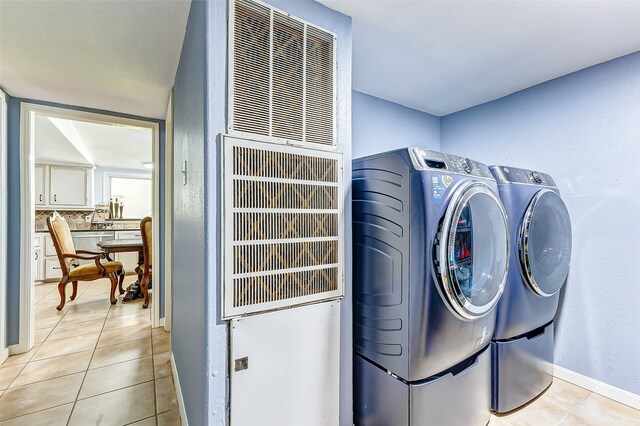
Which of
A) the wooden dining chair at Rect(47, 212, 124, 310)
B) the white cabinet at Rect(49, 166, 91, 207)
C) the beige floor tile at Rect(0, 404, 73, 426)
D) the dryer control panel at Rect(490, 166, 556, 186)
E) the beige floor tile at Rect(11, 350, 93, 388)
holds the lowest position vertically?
the beige floor tile at Rect(0, 404, 73, 426)

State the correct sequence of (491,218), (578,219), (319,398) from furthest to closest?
(578,219) → (491,218) → (319,398)

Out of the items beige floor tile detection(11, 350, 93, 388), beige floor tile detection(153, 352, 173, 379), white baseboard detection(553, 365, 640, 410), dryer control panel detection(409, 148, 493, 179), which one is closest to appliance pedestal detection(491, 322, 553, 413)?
white baseboard detection(553, 365, 640, 410)

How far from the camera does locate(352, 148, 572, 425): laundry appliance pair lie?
125 centimetres

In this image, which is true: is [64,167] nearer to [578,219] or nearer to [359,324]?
[359,324]

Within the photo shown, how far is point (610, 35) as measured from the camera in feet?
5.36

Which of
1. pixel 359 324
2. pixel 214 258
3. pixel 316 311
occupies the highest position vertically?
pixel 214 258

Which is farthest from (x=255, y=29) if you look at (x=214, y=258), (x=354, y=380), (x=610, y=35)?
(x=610, y=35)

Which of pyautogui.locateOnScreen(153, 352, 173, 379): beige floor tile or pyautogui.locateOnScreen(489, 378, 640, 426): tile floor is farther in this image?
pyautogui.locateOnScreen(153, 352, 173, 379): beige floor tile

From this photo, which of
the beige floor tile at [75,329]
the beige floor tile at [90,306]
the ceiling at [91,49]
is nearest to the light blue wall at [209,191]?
the ceiling at [91,49]

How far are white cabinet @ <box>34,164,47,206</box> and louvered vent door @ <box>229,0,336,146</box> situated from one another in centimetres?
614

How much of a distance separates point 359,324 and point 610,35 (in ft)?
7.14

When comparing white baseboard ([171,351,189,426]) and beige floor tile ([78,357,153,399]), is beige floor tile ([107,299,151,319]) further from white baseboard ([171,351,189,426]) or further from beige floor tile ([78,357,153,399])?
white baseboard ([171,351,189,426])

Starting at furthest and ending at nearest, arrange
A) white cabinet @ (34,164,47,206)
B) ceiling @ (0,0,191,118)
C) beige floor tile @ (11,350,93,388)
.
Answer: white cabinet @ (34,164,47,206) < beige floor tile @ (11,350,93,388) < ceiling @ (0,0,191,118)

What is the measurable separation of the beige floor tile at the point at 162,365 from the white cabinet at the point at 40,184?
15.5ft
